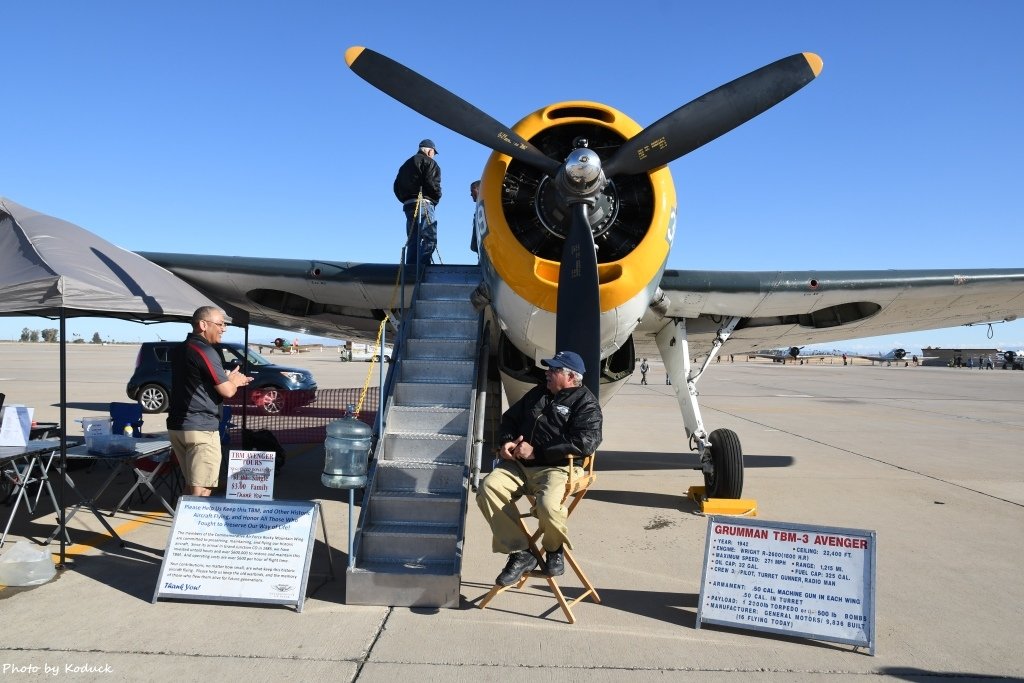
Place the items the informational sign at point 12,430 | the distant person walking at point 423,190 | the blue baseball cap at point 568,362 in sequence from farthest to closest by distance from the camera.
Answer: the distant person walking at point 423,190 < the informational sign at point 12,430 < the blue baseball cap at point 568,362

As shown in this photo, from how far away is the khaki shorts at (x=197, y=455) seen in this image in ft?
14.7

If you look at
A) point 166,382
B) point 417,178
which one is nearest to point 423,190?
point 417,178

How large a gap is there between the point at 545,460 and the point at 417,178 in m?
4.58

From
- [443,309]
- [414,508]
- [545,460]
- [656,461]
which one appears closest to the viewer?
[545,460]

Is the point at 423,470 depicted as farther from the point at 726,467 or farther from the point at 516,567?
the point at 726,467

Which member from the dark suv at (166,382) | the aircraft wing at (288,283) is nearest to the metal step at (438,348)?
the aircraft wing at (288,283)

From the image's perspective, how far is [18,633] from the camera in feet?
11.1

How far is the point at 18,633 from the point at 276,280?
4.27 metres

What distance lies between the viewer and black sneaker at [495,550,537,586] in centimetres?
390

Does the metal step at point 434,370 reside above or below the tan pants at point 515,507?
above

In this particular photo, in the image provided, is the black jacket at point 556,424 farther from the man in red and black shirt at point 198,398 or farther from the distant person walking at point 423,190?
the distant person walking at point 423,190

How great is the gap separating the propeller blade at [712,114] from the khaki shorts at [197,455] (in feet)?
11.1

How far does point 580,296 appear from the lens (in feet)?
14.7

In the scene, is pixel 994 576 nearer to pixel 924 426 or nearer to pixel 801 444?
pixel 801 444
